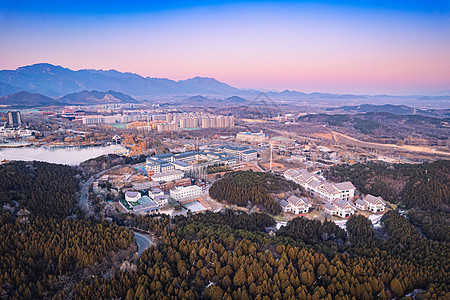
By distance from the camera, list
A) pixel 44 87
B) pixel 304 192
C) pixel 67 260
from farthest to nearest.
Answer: pixel 44 87
pixel 304 192
pixel 67 260

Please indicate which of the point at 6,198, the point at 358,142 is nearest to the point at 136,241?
the point at 6,198

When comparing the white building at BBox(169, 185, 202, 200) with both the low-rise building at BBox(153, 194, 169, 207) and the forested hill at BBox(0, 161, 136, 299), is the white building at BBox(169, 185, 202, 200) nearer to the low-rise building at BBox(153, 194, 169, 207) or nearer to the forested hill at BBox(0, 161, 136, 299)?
the low-rise building at BBox(153, 194, 169, 207)

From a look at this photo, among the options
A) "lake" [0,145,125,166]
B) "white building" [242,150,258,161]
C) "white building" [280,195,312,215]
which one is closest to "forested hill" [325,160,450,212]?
"white building" [280,195,312,215]

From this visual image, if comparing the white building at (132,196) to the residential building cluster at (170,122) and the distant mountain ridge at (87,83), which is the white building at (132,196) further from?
the distant mountain ridge at (87,83)

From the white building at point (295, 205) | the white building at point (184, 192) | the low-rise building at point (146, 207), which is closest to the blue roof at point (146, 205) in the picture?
the low-rise building at point (146, 207)

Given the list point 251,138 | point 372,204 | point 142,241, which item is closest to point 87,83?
point 251,138

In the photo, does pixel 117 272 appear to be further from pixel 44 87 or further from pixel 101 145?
pixel 44 87

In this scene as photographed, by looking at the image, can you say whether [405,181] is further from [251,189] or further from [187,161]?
[187,161]
